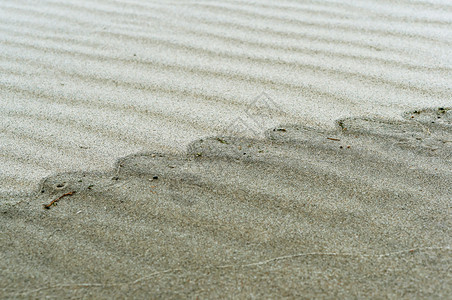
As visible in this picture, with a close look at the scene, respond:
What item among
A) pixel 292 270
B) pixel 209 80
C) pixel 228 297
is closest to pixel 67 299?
pixel 228 297

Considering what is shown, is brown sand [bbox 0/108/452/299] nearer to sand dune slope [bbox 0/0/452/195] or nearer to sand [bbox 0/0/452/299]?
sand [bbox 0/0/452/299]

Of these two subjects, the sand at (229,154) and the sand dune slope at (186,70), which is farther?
the sand dune slope at (186,70)

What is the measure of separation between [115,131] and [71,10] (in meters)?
1.52

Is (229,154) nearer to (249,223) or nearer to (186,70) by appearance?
(249,223)

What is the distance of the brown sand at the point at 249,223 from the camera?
1.10 metres

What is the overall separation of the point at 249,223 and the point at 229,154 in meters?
0.38

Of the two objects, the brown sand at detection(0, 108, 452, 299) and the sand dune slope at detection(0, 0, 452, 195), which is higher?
the sand dune slope at detection(0, 0, 452, 195)

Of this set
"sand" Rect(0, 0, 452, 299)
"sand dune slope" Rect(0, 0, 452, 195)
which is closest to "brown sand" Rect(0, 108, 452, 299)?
"sand" Rect(0, 0, 452, 299)

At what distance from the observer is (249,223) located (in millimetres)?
1282

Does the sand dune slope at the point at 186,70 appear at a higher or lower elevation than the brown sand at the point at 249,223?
higher

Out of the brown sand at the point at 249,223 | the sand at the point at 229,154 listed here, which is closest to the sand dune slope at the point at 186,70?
the sand at the point at 229,154

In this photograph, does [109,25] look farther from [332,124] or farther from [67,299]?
[67,299]

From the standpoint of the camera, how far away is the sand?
3.74 feet

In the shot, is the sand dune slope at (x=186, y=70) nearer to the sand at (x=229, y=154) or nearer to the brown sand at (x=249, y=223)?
the sand at (x=229, y=154)
